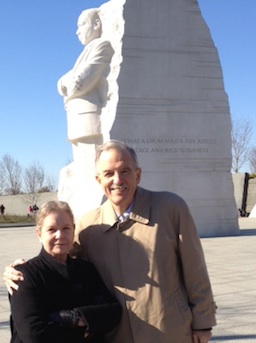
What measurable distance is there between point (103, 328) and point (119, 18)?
10997 mm

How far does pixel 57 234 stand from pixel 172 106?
34.6 feet

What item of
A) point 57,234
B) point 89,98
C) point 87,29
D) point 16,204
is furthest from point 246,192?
point 57,234

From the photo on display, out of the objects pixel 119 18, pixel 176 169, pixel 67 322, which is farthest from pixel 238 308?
pixel 119 18

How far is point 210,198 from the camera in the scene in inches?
512

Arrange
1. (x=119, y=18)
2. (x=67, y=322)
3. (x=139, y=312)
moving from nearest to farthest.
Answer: (x=67, y=322)
(x=139, y=312)
(x=119, y=18)

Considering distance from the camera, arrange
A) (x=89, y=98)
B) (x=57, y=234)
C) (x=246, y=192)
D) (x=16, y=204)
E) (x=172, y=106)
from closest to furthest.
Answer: (x=57, y=234), (x=172, y=106), (x=89, y=98), (x=246, y=192), (x=16, y=204)

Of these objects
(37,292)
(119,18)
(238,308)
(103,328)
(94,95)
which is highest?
(119,18)

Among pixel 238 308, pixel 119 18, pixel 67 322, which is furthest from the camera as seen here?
pixel 119 18

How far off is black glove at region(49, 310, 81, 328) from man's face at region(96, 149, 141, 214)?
503 millimetres

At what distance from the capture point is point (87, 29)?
1363cm

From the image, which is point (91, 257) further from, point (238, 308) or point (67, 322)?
point (238, 308)

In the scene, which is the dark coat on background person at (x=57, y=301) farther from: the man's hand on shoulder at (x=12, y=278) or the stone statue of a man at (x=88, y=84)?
the stone statue of a man at (x=88, y=84)

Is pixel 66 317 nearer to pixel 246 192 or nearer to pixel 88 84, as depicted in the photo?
pixel 88 84

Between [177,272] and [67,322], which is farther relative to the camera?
[177,272]
